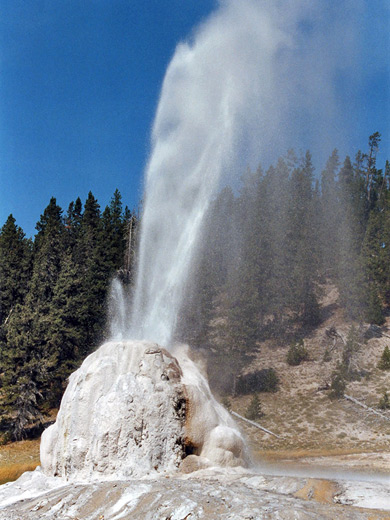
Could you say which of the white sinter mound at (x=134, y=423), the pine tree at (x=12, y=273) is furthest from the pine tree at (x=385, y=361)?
the pine tree at (x=12, y=273)

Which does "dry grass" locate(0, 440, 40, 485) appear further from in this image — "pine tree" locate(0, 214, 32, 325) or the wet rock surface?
the wet rock surface

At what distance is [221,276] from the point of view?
143 feet

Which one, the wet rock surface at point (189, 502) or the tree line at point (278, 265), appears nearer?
the wet rock surface at point (189, 502)

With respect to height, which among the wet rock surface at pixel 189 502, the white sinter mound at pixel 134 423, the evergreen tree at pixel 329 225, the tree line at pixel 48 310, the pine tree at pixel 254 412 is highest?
the evergreen tree at pixel 329 225

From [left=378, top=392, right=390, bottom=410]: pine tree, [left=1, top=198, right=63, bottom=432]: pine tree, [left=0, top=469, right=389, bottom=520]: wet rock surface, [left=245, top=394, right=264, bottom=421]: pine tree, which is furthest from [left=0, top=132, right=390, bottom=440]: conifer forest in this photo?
[left=0, top=469, right=389, bottom=520]: wet rock surface

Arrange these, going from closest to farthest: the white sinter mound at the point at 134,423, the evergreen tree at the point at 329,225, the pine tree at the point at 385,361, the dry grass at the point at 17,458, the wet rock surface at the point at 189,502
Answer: the wet rock surface at the point at 189,502
the white sinter mound at the point at 134,423
the dry grass at the point at 17,458
the pine tree at the point at 385,361
the evergreen tree at the point at 329,225

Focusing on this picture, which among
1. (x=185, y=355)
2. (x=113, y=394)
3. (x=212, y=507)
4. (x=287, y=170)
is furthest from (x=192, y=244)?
(x=287, y=170)

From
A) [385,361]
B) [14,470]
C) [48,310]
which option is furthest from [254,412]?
[48,310]

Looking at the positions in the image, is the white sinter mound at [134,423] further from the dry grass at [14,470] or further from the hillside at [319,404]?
the hillside at [319,404]

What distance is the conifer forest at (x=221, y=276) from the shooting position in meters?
29.8

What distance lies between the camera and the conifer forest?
97.7ft

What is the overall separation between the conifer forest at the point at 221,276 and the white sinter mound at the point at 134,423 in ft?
36.0

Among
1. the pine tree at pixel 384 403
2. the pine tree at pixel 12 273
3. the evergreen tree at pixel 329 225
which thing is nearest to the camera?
the pine tree at pixel 384 403

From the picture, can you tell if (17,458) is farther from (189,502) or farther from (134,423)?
(189,502)
